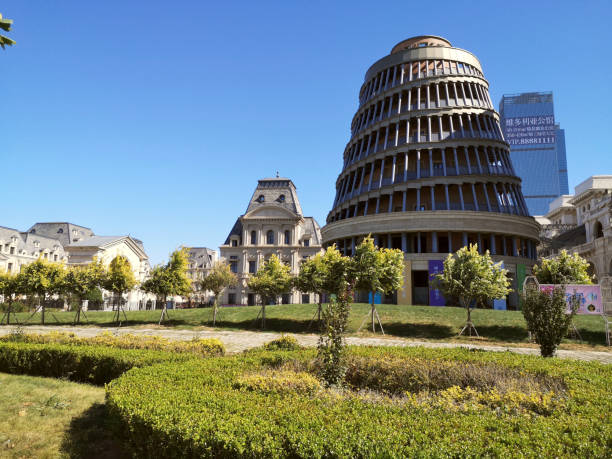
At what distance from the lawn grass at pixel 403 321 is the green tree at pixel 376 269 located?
11.7ft

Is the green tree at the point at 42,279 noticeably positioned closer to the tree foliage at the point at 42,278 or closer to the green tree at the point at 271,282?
the tree foliage at the point at 42,278

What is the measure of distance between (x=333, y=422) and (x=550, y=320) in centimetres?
1215

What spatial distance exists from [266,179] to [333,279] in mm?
57001

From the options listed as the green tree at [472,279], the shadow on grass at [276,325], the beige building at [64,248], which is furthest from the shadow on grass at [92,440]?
the beige building at [64,248]

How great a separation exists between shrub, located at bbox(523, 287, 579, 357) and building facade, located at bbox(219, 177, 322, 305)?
204 feet

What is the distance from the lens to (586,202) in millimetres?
80750

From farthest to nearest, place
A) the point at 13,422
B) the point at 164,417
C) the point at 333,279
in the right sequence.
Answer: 1. the point at 333,279
2. the point at 13,422
3. the point at 164,417

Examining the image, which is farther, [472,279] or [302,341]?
[472,279]

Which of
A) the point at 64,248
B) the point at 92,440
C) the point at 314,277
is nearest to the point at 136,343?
the point at 92,440

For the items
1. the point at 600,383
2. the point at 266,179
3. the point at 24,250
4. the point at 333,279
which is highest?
the point at 266,179

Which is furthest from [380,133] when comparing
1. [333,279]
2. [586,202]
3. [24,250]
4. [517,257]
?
[24,250]

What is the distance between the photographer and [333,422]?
19.7ft

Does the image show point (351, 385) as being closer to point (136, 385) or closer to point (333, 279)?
point (136, 385)

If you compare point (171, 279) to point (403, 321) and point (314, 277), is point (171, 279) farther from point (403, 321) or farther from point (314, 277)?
point (403, 321)
